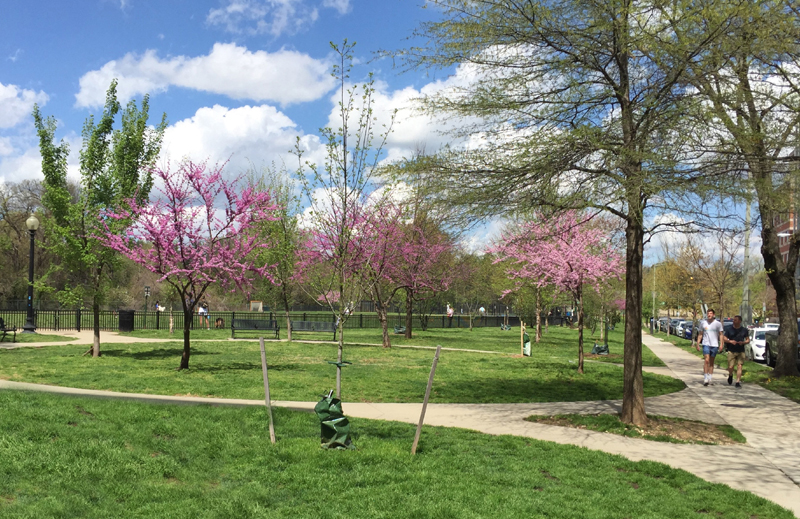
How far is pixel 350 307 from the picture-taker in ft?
27.6

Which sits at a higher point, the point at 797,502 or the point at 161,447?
the point at 161,447

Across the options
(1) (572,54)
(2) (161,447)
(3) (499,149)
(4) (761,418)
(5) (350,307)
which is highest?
(1) (572,54)

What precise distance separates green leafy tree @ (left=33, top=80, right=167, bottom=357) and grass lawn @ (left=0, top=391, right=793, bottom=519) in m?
9.87

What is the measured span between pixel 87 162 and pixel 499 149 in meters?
12.7

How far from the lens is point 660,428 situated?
9.36 metres

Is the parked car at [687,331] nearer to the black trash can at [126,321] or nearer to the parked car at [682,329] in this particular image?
the parked car at [682,329]

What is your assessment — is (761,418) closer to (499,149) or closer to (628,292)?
(628,292)

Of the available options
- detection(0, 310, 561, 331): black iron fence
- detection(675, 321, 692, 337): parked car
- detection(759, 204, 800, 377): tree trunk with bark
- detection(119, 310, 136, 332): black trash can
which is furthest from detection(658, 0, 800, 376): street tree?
detection(675, 321, 692, 337): parked car

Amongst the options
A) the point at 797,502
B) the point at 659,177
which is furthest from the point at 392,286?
the point at 797,502

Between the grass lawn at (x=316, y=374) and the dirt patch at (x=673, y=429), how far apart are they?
87.2 inches

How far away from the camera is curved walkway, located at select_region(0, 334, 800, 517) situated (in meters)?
6.98

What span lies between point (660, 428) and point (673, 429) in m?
0.20

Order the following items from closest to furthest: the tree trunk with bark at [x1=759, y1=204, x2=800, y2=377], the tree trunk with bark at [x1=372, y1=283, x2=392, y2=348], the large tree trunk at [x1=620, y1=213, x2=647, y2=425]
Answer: the large tree trunk at [x1=620, y1=213, x2=647, y2=425] → the tree trunk with bark at [x1=759, y1=204, x2=800, y2=377] → the tree trunk with bark at [x1=372, y1=283, x2=392, y2=348]

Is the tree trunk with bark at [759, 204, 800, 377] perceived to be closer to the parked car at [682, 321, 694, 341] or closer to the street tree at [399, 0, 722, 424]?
the street tree at [399, 0, 722, 424]
